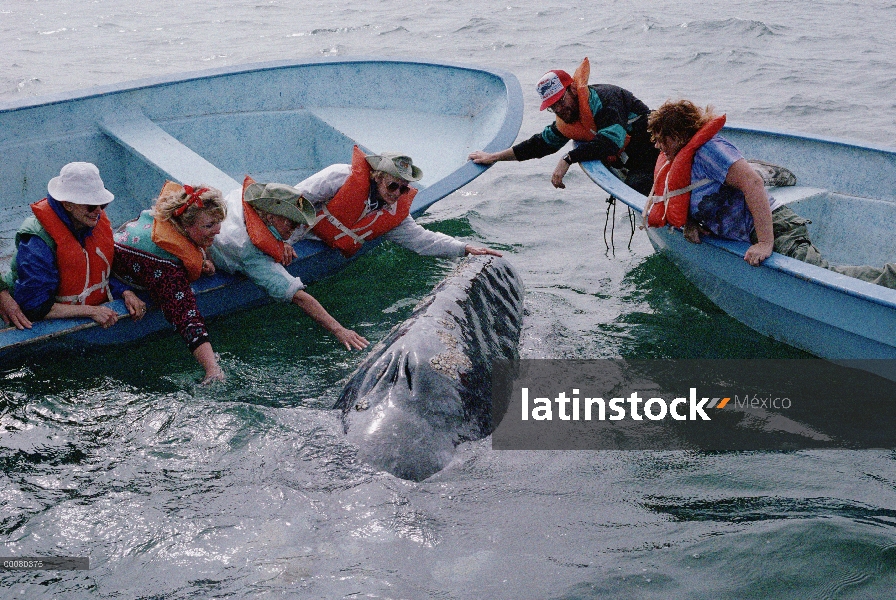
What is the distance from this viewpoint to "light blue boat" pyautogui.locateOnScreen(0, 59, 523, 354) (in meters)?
6.90

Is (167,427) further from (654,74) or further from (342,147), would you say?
(654,74)

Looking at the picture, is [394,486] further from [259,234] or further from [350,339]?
[259,234]

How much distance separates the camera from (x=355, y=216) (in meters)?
5.95

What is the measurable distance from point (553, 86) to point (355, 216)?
6.45 feet

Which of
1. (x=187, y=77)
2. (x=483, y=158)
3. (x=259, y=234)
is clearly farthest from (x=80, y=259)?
(x=187, y=77)

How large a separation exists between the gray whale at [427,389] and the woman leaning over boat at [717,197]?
5.30ft

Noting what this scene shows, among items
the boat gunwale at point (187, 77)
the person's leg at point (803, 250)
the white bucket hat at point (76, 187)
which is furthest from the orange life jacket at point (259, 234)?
the person's leg at point (803, 250)

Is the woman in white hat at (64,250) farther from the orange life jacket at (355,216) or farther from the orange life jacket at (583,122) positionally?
the orange life jacket at (583,122)

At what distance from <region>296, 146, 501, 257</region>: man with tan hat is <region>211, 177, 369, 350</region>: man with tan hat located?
1.12ft

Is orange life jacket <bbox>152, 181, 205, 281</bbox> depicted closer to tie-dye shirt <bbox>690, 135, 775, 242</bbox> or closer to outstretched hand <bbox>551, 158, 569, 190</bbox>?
outstretched hand <bbox>551, 158, 569, 190</bbox>

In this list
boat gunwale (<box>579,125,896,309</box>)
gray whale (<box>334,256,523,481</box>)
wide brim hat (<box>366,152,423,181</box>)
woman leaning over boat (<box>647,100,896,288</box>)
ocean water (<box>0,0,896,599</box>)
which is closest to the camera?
ocean water (<box>0,0,896,599</box>)

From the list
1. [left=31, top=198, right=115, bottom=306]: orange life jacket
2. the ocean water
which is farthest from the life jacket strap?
[left=31, top=198, right=115, bottom=306]: orange life jacket

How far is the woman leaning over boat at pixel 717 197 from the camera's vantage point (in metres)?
5.22

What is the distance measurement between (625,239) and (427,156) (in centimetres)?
208
